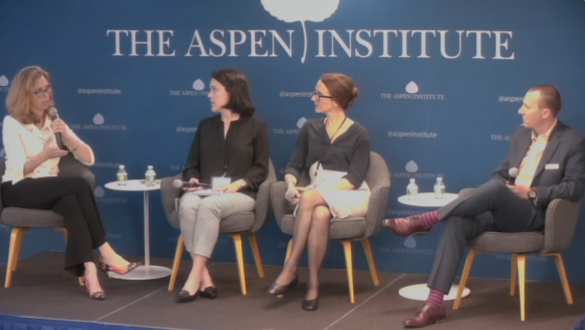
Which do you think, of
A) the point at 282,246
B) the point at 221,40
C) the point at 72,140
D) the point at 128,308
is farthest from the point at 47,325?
the point at 221,40

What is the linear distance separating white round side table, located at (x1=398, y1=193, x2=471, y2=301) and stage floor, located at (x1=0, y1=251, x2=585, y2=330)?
0.26 ft

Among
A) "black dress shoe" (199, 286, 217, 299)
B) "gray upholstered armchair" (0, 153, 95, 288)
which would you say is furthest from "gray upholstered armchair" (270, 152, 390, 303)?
"gray upholstered armchair" (0, 153, 95, 288)

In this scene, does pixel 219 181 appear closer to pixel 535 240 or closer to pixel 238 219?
pixel 238 219

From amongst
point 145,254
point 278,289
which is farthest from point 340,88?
point 145,254

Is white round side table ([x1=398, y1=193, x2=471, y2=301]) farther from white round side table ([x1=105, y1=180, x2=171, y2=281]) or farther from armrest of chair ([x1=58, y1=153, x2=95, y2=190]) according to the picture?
armrest of chair ([x1=58, y1=153, x2=95, y2=190])

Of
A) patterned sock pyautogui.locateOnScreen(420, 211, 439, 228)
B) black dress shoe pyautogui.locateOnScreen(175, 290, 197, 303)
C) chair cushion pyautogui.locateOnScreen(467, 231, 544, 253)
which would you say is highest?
patterned sock pyautogui.locateOnScreen(420, 211, 439, 228)

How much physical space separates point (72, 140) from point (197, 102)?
3.20 ft

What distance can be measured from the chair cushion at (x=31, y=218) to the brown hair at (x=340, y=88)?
1.84m

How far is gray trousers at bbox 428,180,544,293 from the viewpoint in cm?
511

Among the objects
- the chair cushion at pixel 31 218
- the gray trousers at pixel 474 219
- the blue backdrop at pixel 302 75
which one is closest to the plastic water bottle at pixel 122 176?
the blue backdrop at pixel 302 75

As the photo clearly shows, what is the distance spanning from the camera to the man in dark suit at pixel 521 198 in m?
5.12

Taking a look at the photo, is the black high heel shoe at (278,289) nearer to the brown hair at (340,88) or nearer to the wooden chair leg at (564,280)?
the brown hair at (340,88)

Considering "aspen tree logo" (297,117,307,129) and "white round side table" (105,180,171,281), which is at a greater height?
"aspen tree logo" (297,117,307,129)

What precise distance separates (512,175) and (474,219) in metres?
0.39
